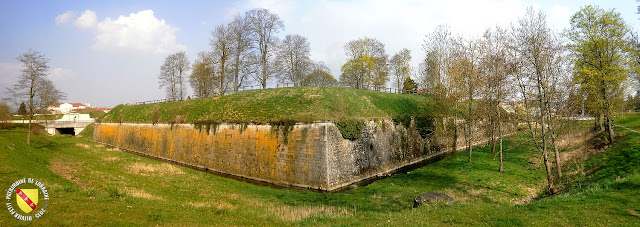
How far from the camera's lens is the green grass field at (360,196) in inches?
346

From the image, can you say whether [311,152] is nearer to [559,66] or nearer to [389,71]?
[559,66]

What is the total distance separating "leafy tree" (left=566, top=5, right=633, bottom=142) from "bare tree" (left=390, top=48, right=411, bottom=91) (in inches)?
1240

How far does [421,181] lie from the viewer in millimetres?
18953

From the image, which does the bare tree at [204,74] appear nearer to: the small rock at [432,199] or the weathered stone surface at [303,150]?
the weathered stone surface at [303,150]

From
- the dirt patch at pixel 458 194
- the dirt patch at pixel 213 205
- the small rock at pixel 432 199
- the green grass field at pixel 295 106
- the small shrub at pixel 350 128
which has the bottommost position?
the dirt patch at pixel 458 194

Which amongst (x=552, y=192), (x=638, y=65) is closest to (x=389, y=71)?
(x=638, y=65)

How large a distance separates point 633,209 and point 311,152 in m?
16.4

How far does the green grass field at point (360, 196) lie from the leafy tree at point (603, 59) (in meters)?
4.62

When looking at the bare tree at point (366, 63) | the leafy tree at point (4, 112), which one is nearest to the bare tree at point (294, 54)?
the bare tree at point (366, 63)

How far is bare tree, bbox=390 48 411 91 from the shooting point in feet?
180

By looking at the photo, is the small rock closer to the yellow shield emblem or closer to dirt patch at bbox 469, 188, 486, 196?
dirt patch at bbox 469, 188, 486, 196

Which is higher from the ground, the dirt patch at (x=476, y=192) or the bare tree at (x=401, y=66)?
the bare tree at (x=401, y=66)

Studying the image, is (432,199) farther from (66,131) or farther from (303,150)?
(66,131)

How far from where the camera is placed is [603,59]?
22344 millimetres
